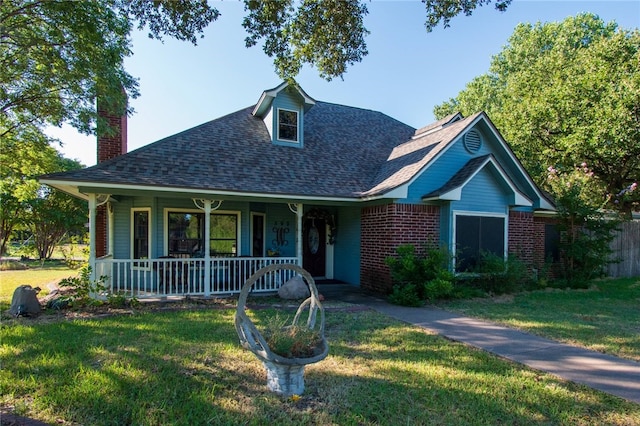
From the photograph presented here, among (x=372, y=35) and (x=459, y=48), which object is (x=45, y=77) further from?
(x=459, y=48)

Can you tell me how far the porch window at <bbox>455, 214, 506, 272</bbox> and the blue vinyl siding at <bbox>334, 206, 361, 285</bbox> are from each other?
9.65ft

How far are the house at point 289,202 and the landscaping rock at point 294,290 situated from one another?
73cm

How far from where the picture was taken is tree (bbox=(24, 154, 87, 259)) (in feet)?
76.5

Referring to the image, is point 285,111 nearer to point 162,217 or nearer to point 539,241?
point 162,217

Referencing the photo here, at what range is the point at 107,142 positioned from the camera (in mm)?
11180

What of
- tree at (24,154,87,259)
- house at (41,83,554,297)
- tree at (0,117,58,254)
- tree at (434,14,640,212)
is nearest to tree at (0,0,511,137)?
house at (41,83,554,297)

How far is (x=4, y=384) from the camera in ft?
12.8

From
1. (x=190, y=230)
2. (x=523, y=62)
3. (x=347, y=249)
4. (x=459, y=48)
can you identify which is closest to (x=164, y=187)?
(x=190, y=230)

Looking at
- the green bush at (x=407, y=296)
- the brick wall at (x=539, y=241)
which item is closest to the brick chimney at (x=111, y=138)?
the green bush at (x=407, y=296)

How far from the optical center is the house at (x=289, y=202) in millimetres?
8961

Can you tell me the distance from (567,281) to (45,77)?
17452mm

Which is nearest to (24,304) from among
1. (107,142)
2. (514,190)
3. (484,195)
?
(107,142)

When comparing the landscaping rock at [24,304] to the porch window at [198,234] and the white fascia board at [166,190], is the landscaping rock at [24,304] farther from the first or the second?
the porch window at [198,234]

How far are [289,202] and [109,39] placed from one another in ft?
21.1
